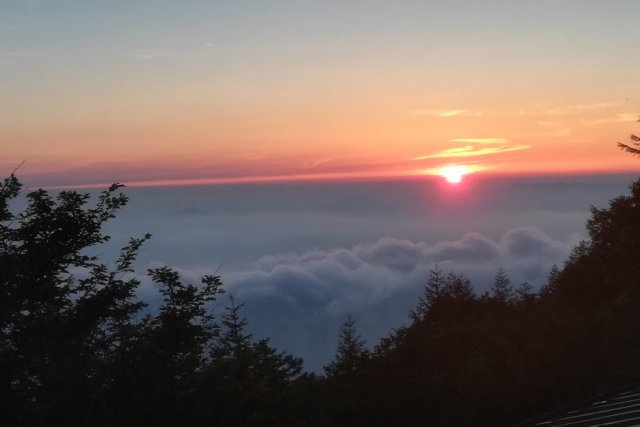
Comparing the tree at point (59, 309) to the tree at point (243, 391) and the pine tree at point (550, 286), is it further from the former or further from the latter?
the pine tree at point (550, 286)

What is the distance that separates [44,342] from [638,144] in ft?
117

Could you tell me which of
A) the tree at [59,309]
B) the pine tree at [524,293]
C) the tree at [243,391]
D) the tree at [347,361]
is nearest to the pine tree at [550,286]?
the pine tree at [524,293]

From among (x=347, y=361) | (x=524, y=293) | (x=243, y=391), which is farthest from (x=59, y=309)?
(x=524, y=293)

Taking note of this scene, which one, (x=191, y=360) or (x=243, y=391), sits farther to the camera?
(x=243, y=391)

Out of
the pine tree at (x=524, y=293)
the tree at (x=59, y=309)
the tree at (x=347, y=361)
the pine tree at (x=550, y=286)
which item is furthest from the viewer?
the pine tree at (x=550, y=286)

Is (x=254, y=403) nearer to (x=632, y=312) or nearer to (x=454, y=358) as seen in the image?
(x=454, y=358)

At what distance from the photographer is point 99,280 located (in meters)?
9.30

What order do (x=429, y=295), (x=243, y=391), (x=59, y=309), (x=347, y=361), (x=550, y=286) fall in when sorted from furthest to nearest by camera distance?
(x=429, y=295) < (x=550, y=286) < (x=347, y=361) < (x=243, y=391) < (x=59, y=309)

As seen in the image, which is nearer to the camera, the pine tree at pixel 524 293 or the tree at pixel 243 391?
the tree at pixel 243 391

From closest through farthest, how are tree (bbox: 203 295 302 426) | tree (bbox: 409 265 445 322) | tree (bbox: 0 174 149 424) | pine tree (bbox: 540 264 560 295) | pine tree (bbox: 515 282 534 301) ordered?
tree (bbox: 0 174 149 424), tree (bbox: 203 295 302 426), pine tree (bbox: 515 282 534 301), pine tree (bbox: 540 264 560 295), tree (bbox: 409 265 445 322)

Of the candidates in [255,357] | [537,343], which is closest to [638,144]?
[537,343]

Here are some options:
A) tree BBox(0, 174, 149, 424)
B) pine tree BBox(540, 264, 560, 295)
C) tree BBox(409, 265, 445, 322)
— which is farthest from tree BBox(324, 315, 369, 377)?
pine tree BBox(540, 264, 560, 295)

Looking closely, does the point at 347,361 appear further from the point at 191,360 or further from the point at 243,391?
the point at 191,360

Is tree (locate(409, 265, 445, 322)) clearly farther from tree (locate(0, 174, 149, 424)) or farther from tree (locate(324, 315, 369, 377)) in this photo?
tree (locate(0, 174, 149, 424))
